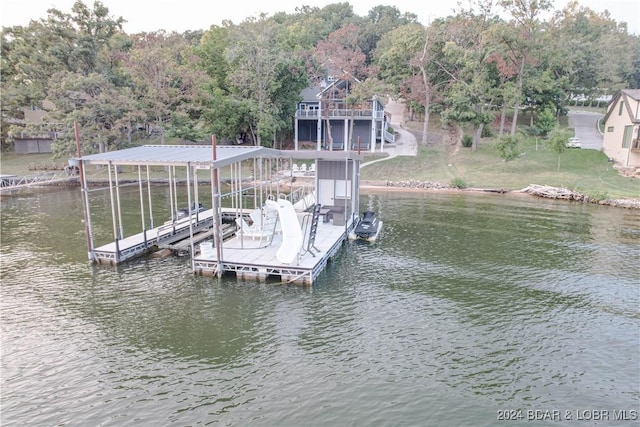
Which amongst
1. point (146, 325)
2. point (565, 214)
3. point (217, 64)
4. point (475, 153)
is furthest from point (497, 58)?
point (146, 325)

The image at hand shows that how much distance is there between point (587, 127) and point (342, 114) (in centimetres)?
2699

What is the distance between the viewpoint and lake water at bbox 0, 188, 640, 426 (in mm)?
7516

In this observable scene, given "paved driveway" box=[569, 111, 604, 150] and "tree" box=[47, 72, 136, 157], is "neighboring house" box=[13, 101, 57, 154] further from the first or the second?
"paved driveway" box=[569, 111, 604, 150]

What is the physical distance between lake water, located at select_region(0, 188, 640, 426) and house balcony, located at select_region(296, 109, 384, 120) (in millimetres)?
26331

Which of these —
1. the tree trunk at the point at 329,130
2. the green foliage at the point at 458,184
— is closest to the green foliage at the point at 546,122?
the green foliage at the point at 458,184

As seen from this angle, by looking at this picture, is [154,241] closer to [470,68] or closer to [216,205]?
[216,205]

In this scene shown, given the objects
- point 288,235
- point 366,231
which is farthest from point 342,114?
point 288,235

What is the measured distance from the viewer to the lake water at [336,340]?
296 inches

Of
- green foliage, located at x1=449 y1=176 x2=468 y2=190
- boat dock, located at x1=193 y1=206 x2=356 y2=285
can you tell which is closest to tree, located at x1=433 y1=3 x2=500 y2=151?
green foliage, located at x1=449 y1=176 x2=468 y2=190

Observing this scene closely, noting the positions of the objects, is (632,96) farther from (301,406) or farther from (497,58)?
(301,406)

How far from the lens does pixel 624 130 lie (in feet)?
109

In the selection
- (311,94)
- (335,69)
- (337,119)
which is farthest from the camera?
(311,94)

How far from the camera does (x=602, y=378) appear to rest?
8.40m

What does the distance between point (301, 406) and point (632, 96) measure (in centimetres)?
3778
